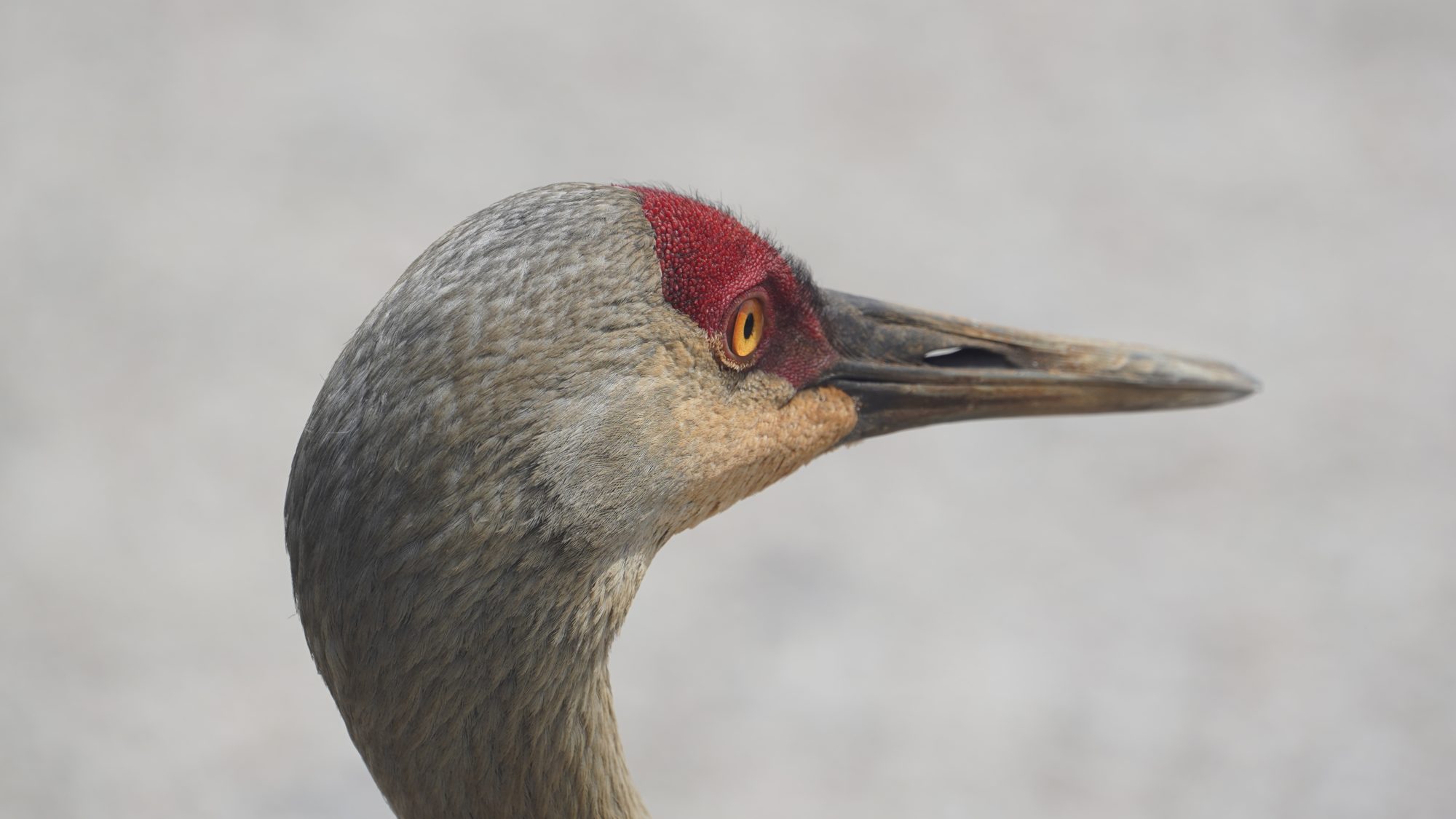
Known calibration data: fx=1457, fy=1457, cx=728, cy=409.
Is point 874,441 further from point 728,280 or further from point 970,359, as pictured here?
point 728,280

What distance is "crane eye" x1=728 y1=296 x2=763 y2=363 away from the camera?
8.87 ft

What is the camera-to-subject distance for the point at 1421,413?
24.0 feet

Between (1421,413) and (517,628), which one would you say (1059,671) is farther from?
(517,628)

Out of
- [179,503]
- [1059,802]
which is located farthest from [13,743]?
[1059,802]

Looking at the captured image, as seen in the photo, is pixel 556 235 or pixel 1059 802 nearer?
pixel 556 235

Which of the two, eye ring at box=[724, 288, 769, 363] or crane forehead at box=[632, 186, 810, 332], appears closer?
crane forehead at box=[632, 186, 810, 332]

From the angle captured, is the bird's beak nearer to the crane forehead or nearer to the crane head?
the crane head

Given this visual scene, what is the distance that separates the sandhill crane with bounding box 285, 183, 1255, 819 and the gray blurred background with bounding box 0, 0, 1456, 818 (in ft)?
10.8

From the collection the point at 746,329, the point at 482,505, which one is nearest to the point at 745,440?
the point at 746,329

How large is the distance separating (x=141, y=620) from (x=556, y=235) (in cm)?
458

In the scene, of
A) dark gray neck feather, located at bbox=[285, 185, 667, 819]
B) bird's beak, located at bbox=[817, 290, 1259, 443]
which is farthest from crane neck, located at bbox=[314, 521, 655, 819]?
bird's beak, located at bbox=[817, 290, 1259, 443]

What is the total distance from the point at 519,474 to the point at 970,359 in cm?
125

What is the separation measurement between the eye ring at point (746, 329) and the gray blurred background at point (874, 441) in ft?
10.9

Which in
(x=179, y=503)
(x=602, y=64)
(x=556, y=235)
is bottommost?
(x=556, y=235)
